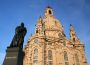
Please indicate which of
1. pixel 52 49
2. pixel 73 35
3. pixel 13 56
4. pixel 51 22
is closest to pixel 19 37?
pixel 13 56

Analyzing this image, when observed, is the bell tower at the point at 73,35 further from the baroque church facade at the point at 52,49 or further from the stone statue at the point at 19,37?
the stone statue at the point at 19,37

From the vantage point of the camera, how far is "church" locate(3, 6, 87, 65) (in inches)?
1554

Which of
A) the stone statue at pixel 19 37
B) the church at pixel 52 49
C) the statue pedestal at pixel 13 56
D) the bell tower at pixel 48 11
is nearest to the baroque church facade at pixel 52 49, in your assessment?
the church at pixel 52 49

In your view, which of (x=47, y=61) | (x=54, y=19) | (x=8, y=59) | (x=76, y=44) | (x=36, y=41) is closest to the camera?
(x=8, y=59)

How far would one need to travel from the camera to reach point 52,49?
137 feet

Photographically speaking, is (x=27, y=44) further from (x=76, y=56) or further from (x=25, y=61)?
(x=76, y=56)

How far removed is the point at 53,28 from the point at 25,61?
14492 millimetres

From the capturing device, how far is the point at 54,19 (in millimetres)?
53531

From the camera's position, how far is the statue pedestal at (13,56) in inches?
387

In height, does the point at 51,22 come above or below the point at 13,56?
above

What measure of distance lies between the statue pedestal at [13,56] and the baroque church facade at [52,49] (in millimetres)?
27811

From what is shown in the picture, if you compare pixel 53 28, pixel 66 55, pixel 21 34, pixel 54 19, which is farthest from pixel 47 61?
pixel 21 34

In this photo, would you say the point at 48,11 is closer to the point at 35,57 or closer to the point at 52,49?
the point at 52,49

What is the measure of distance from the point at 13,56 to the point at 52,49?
105 feet
